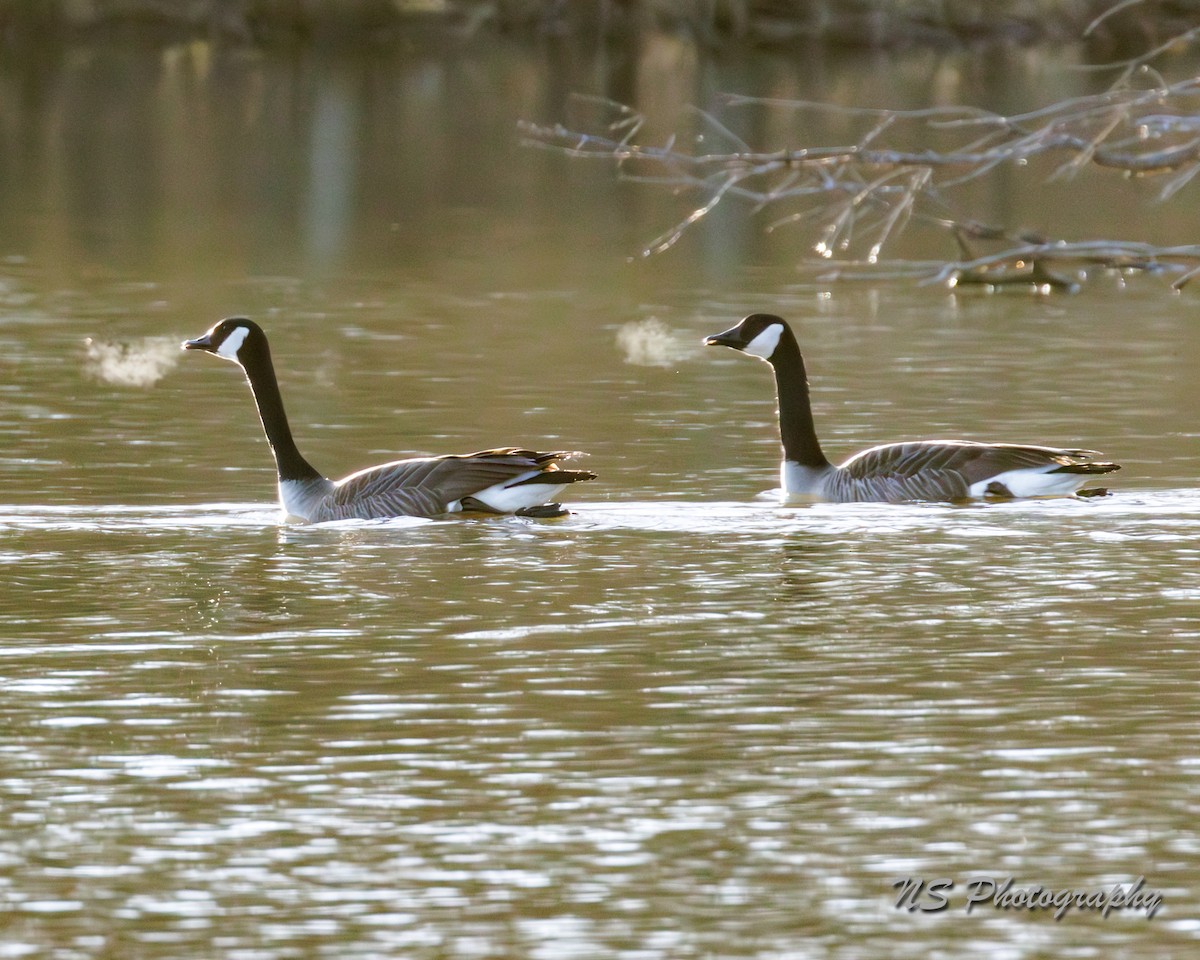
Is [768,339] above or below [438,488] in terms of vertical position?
above

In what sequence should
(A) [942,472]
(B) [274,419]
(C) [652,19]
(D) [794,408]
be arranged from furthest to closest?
(C) [652,19], (D) [794,408], (B) [274,419], (A) [942,472]

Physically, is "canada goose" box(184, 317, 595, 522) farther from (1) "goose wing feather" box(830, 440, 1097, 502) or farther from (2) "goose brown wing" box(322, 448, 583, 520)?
(1) "goose wing feather" box(830, 440, 1097, 502)

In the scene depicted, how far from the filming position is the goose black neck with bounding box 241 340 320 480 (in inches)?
579

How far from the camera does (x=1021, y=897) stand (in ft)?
25.1

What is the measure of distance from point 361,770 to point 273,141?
41.6 metres

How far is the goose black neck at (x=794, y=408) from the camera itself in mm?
15359

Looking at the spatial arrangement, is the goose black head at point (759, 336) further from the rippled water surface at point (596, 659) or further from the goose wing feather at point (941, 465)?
the goose wing feather at point (941, 465)

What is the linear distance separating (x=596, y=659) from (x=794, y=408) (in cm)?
507

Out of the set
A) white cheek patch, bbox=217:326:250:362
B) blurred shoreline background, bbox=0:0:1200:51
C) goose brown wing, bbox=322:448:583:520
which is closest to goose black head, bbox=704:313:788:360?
goose brown wing, bbox=322:448:583:520

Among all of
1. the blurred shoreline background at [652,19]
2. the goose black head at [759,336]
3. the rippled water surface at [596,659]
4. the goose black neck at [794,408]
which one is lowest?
the rippled water surface at [596,659]

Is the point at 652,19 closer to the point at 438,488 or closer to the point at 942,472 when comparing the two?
the point at 942,472

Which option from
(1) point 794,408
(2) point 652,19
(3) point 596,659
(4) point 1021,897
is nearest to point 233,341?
(1) point 794,408

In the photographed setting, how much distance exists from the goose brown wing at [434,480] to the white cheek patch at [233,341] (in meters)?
1.68

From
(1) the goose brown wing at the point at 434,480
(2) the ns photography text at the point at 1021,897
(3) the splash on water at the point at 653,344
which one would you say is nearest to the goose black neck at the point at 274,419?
(1) the goose brown wing at the point at 434,480
